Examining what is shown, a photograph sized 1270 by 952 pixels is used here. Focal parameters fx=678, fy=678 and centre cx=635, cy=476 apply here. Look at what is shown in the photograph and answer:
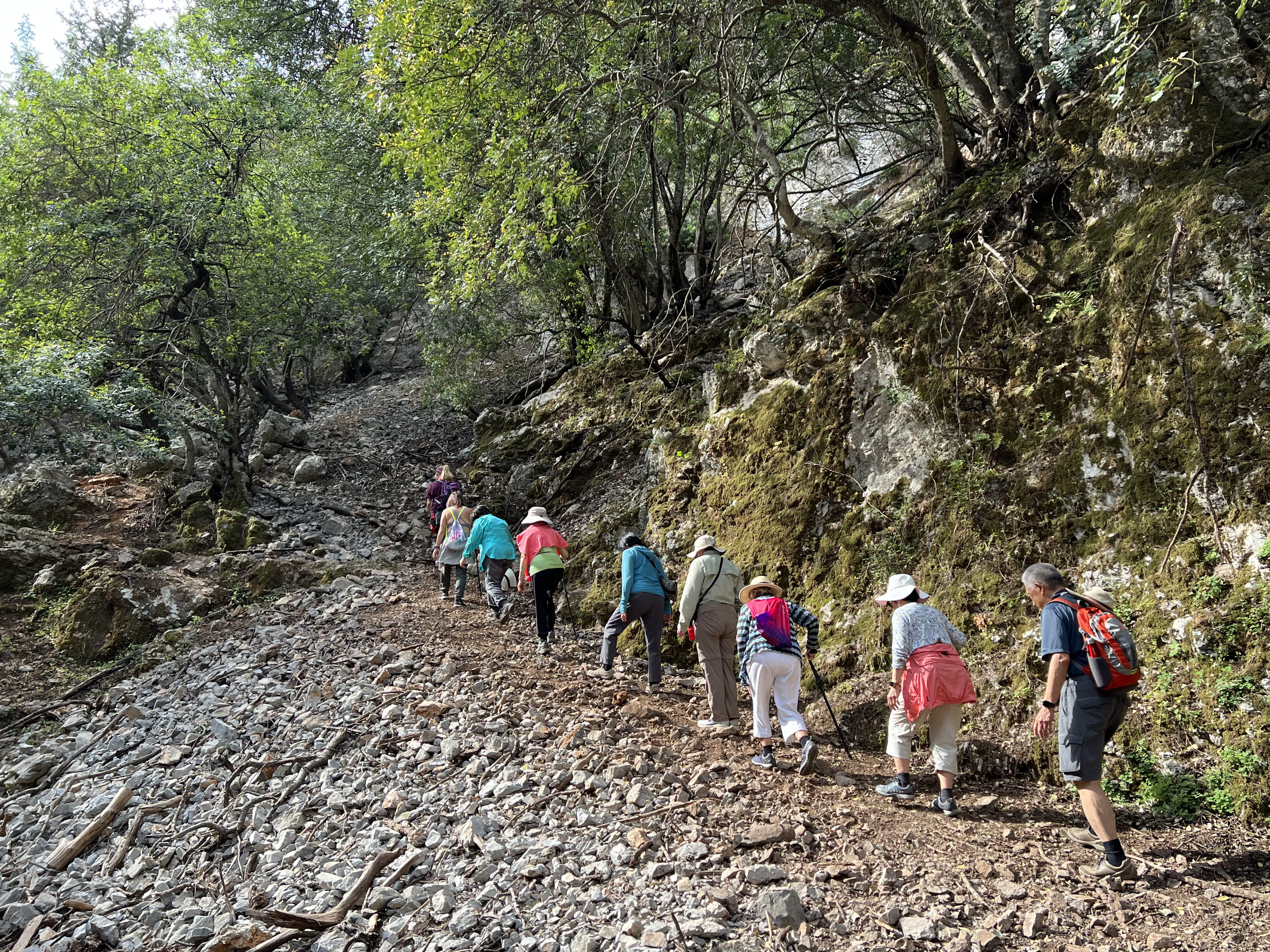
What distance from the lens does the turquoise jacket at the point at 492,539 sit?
383 inches

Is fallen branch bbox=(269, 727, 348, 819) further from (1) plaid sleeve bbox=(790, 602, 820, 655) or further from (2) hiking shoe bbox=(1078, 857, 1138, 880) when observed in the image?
(2) hiking shoe bbox=(1078, 857, 1138, 880)

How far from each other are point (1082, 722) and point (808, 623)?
2.30m

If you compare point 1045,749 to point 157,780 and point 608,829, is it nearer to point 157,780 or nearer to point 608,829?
point 608,829

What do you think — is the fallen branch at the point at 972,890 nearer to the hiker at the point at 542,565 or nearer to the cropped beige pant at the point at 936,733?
the cropped beige pant at the point at 936,733

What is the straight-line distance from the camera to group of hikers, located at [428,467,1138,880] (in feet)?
13.7

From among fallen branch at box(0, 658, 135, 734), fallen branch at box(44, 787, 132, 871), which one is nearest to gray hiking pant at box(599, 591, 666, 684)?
fallen branch at box(44, 787, 132, 871)

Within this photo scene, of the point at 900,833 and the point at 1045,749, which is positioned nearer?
the point at 900,833

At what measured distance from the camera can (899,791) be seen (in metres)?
5.14

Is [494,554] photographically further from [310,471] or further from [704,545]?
[310,471]

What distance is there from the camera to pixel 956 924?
3686mm

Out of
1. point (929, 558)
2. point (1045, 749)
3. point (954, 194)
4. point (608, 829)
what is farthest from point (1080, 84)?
point (608, 829)

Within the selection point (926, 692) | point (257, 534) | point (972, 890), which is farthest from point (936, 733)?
point (257, 534)

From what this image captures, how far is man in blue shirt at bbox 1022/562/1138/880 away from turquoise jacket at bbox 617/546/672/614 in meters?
3.86

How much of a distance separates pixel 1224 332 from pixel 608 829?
621cm
